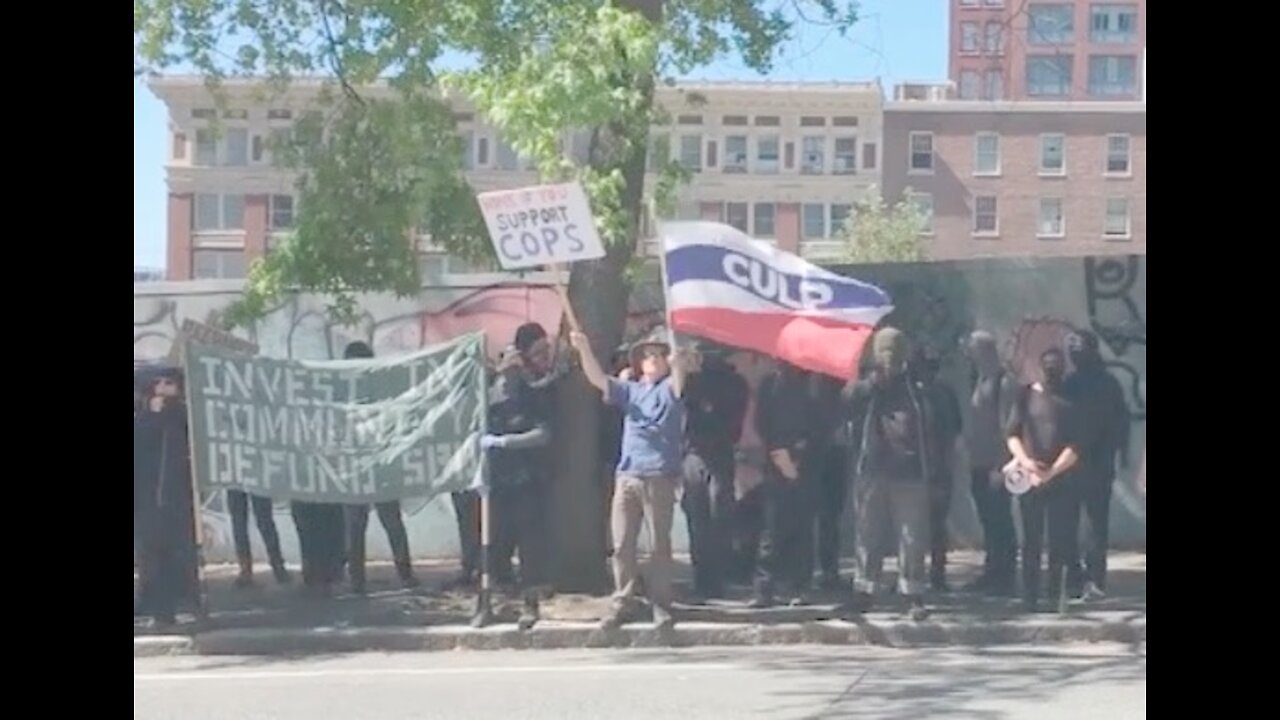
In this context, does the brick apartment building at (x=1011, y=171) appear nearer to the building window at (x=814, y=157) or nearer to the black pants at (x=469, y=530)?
the building window at (x=814, y=157)

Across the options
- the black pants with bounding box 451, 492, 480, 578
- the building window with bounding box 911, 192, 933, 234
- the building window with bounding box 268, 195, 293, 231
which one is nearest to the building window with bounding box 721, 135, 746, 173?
the building window with bounding box 911, 192, 933, 234

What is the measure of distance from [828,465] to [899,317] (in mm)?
2268

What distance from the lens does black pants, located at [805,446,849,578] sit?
13.1 meters

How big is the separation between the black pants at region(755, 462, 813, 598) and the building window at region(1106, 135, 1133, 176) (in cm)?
5043

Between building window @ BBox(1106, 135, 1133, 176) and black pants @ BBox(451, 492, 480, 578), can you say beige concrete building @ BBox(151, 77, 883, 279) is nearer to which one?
black pants @ BBox(451, 492, 480, 578)

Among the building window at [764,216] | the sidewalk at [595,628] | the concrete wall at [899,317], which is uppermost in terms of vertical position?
the building window at [764,216]

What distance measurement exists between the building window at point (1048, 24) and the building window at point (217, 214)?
1602 centimetres

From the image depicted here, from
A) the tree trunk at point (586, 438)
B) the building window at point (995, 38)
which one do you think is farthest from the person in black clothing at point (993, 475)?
the tree trunk at point (586, 438)

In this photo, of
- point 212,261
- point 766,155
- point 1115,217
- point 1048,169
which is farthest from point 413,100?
point 1048,169

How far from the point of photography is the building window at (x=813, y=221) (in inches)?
2311

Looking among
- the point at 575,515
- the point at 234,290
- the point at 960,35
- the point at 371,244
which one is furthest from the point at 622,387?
the point at 960,35

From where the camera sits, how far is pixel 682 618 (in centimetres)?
1216
